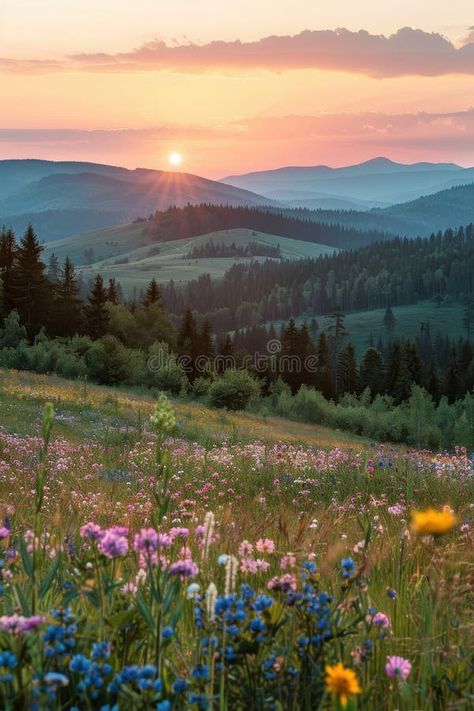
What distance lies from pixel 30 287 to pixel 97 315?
798cm

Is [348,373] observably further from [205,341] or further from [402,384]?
[205,341]

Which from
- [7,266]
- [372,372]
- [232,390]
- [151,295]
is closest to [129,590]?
[232,390]

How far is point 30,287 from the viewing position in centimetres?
6719

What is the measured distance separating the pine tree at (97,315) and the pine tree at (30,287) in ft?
15.4

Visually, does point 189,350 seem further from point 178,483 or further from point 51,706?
point 51,706

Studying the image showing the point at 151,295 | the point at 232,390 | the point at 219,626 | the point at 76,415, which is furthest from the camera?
the point at 151,295

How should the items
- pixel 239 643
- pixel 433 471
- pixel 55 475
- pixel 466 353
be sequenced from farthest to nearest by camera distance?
pixel 466 353 → pixel 433 471 → pixel 55 475 → pixel 239 643

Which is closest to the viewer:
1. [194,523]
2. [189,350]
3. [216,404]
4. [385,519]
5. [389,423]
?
[194,523]

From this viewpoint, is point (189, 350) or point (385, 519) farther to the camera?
point (189, 350)

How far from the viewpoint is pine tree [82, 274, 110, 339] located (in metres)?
70.9

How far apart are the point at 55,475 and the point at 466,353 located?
119m

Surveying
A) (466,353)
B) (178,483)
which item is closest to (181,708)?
(178,483)

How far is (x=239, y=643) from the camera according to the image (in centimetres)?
223

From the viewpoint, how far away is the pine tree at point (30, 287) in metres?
66.2
